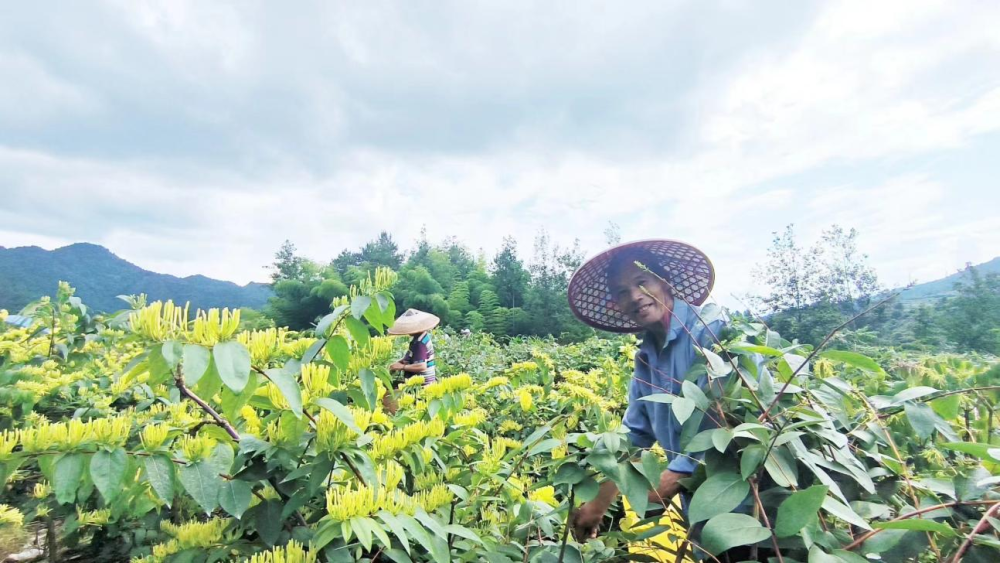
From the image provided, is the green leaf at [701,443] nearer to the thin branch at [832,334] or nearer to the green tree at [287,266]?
the thin branch at [832,334]

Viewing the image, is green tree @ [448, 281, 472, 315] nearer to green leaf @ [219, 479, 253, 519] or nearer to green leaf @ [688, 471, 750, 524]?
green leaf @ [219, 479, 253, 519]

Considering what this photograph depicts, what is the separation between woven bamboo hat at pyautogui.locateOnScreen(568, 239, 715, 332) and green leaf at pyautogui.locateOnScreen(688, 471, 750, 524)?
A: 3.14ft

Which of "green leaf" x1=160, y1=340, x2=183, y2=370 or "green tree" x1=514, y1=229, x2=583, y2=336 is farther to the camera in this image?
"green tree" x1=514, y1=229, x2=583, y2=336

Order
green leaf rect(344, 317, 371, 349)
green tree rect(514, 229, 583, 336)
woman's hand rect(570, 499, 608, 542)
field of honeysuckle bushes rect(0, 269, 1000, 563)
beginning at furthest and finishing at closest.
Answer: green tree rect(514, 229, 583, 336), woman's hand rect(570, 499, 608, 542), green leaf rect(344, 317, 371, 349), field of honeysuckle bushes rect(0, 269, 1000, 563)

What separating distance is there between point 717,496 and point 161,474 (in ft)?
2.77

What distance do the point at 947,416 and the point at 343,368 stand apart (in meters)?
1.08

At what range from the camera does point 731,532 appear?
0.63m

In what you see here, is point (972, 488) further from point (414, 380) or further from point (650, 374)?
point (414, 380)

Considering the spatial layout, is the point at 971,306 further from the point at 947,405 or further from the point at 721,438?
the point at 721,438

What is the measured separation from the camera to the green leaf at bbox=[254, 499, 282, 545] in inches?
30.6

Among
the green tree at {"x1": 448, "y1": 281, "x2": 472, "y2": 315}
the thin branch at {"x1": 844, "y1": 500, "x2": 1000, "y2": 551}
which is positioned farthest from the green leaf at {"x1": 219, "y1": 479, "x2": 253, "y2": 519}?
the green tree at {"x1": 448, "y1": 281, "x2": 472, "y2": 315}

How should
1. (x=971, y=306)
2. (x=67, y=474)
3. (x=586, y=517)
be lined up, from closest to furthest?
(x=67, y=474)
(x=586, y=517)
(x=971, y=306)

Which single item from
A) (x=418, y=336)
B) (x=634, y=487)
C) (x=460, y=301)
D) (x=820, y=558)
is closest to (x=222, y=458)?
(x=634, y=487)

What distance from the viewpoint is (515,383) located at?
2.35m
